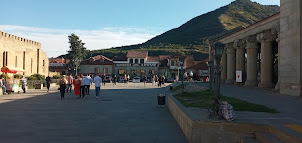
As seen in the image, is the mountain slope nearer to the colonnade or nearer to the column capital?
the colonnade

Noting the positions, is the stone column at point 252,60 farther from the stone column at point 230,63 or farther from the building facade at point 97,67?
the building facade at point 97,67

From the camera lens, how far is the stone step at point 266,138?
463cm

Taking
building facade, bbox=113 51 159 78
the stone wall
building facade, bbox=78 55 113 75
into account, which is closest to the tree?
building facade, bbox=78 55 113 75

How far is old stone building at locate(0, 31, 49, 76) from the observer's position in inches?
1747

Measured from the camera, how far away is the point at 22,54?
1989 inches

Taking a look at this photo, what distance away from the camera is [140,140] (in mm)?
6156

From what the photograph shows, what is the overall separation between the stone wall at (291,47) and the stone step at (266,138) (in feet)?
28.6

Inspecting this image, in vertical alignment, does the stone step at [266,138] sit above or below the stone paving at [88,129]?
above

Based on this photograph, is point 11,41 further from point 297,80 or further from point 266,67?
point 297,80

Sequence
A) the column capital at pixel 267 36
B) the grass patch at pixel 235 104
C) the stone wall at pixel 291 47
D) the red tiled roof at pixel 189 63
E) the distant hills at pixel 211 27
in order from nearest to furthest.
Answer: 1. the grass patch at pixel 235 104
2. the stone wall at pixel 291 47
3. the column capital at pixel 267 36
4. the red tiled roof at pixel 189 63
5. the distant hills at pixel 211 27

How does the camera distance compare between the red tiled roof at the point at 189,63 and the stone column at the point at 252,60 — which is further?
the red tiled roof at the point at 189,63

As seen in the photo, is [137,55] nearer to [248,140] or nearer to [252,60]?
[252,60]

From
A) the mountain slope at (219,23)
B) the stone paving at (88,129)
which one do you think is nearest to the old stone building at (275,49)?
the stone paving at (88,129)

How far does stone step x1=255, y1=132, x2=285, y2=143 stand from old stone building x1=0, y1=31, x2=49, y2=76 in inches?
1711
